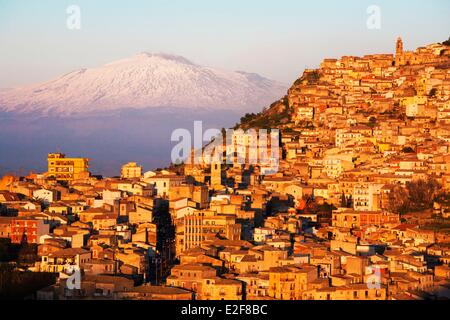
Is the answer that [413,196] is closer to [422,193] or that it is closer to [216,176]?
[422,193]

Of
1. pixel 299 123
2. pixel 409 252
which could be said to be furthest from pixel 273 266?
pixel 299 123

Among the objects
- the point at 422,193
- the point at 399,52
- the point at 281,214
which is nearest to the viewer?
the point at 281,214

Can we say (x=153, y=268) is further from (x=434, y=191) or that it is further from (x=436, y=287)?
(x=434, y=191)

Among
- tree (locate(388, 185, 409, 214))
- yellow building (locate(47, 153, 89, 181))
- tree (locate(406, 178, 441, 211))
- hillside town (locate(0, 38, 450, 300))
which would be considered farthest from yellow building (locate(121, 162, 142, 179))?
tree (locate(406, 178, 441, 211))

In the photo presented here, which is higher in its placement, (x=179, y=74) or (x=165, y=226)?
(x=179, y=74)

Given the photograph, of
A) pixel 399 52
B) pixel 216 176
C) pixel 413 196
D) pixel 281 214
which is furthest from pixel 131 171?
pixel 399 52

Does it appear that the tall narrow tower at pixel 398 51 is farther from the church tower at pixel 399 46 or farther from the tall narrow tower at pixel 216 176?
the tall narrow tower at pixel 216 176

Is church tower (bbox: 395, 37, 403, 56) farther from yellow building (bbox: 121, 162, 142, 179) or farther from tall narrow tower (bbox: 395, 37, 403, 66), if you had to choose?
yellow building (bbox: 121, 162, 142, 179)
